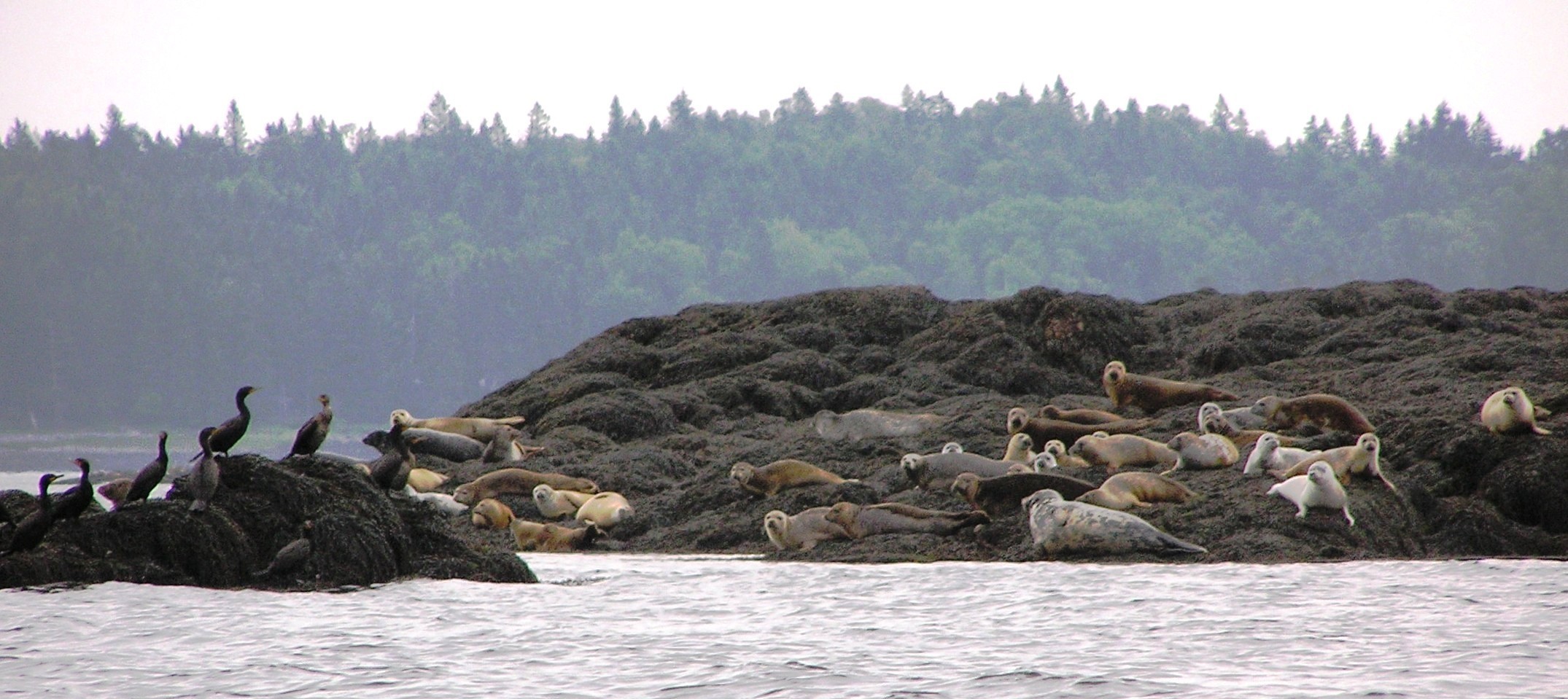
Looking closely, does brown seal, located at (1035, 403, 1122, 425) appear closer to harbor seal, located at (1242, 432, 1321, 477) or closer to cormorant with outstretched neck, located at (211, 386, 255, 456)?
harbor seal, located at (1242, 432, 1321, 477)

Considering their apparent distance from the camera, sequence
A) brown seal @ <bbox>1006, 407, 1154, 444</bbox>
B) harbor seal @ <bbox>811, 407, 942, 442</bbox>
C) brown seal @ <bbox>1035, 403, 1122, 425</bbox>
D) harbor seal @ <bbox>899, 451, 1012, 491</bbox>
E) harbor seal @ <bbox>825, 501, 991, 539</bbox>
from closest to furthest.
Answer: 1. harbor seal @ <bbox>825, 501, 991, 539</bbox>
2. harbor seal @ <bbox>899, 451, 1012, 491</bbox>
3. brown seal @ <bbox>1006, 407, 1154, 444</bbox>
4. brown seal @ <bbox>1035, 403, 1122, 425</bbox>
5. harbor seal @ <bbox>811, 407, 942, 442</bbox>

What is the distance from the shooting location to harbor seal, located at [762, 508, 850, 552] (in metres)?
11.4

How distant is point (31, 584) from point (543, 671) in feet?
10.7

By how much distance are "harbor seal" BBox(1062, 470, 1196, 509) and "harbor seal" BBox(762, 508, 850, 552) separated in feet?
5.23

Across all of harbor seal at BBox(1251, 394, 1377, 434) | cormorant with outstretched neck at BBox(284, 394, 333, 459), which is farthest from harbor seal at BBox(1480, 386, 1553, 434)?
cormorant with outstretched neck at BBox(284, 394, 333, 459)

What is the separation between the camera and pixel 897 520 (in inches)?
447

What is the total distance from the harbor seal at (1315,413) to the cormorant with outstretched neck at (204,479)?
317 inches

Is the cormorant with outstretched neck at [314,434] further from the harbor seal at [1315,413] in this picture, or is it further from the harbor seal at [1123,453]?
the harbor seal at [1315,413]

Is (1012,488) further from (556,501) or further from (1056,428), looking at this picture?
(556,501)

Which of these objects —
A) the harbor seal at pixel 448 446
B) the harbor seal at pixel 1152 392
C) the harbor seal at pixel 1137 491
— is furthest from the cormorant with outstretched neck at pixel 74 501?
the harbor seal at pixel 1152 392

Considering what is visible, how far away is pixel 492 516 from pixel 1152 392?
20.8 ft

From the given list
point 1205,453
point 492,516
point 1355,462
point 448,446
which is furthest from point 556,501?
point 1355,462

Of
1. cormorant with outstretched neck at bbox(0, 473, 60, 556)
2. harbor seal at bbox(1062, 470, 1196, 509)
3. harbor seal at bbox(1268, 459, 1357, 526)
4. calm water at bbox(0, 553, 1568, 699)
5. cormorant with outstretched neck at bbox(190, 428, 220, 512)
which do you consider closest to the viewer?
calm water at bbox(0, 553, 1568, 699)

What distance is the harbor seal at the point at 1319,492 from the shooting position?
33.5ft
